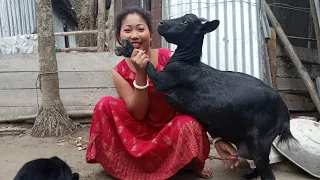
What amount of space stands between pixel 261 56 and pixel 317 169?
5.31 feet

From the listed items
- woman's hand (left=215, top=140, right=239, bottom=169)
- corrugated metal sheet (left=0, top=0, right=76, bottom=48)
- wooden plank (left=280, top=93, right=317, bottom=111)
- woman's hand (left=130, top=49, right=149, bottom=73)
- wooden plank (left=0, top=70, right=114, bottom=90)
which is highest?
corrugated metal sheet (left=0, top=0, right=76, bottom=48)

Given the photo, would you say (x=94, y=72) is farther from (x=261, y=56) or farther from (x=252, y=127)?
(x=252, y=127)

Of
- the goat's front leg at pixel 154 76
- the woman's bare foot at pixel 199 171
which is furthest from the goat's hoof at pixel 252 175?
the goat's front leg at pixel 154 76

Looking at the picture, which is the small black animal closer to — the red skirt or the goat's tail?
the red skirt

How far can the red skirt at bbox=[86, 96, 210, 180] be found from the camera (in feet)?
7.29

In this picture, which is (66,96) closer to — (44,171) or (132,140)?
(132,140)

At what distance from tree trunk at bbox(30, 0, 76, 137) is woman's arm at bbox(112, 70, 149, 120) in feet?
5.00

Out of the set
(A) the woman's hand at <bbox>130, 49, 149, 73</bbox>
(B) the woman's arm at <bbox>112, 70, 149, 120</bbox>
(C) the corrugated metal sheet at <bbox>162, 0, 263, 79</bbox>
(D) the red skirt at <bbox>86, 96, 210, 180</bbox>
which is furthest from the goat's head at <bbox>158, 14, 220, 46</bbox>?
(C) the corrugated metal sheet at <bbox>162, 0, 263, 79</bbox>

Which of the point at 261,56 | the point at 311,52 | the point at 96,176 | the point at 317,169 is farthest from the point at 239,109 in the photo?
the point at 311,52

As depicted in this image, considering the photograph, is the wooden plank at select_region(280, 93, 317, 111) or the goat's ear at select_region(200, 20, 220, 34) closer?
the goat's ear at select_region(200, 20, 220, 34)

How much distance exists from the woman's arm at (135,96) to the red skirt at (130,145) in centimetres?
7

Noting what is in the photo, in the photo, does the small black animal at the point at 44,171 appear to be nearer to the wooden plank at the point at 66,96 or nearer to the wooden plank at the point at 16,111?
the wooden plank at the point at 66,96

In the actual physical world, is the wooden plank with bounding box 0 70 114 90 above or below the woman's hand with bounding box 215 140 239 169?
above

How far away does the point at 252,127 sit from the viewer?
7.07 feet
